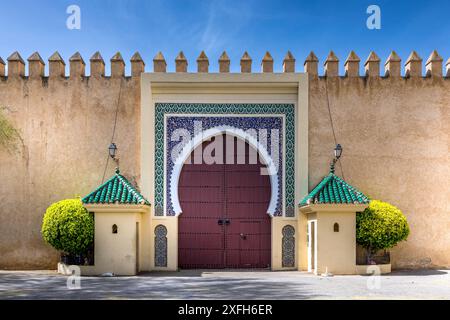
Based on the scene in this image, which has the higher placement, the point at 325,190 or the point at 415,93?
the point at 415,93

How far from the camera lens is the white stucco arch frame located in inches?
457

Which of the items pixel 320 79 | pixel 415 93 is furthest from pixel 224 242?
pixel 415 93

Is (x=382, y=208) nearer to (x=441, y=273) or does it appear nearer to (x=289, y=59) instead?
(x=441, y=273)

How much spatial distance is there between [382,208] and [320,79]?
314 cm

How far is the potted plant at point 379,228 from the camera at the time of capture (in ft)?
34.8

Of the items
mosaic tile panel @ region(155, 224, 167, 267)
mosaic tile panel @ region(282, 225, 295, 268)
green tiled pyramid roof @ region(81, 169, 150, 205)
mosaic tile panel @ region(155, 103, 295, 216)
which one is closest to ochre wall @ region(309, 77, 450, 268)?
mosaic tile panel @ region(155, 103, 295, 216)

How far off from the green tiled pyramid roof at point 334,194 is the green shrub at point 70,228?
443 centimetres

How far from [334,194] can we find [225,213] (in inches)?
98.1

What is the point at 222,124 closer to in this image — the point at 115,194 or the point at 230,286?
the point at 115,194

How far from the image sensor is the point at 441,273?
10.8 m

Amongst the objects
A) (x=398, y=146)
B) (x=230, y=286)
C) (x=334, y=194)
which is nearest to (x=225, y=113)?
(x=334, y=194)

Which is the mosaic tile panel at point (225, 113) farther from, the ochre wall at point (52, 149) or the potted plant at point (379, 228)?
the potted plant at point (379, 228)

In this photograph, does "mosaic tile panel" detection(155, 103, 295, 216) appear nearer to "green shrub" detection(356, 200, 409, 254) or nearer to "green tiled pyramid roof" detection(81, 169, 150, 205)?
"green tiled pyramid roof" detection(81, 169, 150, 205)

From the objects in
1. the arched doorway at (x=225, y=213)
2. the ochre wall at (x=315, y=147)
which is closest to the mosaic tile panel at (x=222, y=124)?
the arched doorway at (x=225, y=213)
